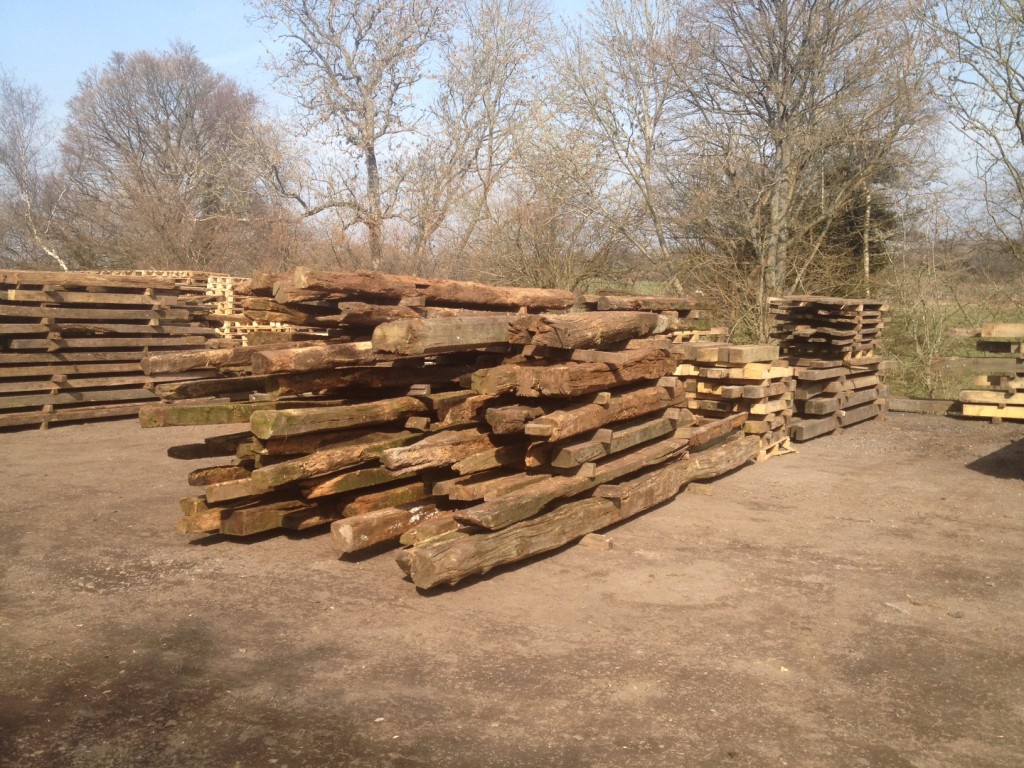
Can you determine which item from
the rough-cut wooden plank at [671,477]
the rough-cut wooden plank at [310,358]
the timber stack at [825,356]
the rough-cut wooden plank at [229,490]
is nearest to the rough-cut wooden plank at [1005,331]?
the timber stack at [825,356]

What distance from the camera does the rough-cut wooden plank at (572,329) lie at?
6188 mm

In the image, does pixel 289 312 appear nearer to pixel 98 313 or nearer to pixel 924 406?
pixel 98 313

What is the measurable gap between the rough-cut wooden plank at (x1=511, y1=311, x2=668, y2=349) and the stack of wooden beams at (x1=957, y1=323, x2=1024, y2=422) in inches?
184

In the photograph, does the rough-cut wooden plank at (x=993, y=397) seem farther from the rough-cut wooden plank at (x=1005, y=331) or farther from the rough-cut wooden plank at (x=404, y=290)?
the rough-cut wooden plank at (x=404, y=290)

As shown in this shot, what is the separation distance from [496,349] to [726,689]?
3.26m

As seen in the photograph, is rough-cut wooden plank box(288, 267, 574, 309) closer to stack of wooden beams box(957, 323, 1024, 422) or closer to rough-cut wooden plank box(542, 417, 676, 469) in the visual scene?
rough-cut wooden plank box(542, 417, 676, 469)

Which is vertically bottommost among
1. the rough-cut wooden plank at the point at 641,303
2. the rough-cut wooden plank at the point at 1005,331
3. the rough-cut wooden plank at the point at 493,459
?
the rough-cut wooden plank at the point at 493,459

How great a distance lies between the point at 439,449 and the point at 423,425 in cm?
41

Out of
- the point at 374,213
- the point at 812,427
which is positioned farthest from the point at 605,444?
the point at 374,213

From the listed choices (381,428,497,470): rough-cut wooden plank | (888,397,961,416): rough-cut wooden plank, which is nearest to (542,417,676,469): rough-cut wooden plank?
(381,428,497,470): rough-cut wooden plank

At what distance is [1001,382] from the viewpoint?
9.79 meters

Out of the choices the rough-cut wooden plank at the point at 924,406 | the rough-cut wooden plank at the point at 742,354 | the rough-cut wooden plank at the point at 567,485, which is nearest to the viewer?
the rough-cut wooden plank at the point at 567,485

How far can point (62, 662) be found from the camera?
4.45 metres

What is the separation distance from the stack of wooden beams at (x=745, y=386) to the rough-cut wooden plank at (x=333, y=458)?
4272 mm
